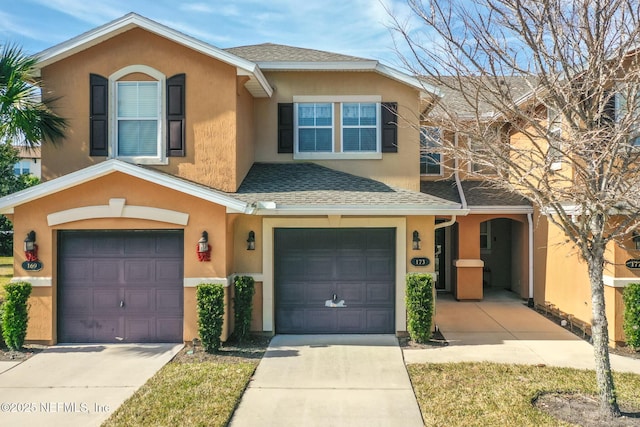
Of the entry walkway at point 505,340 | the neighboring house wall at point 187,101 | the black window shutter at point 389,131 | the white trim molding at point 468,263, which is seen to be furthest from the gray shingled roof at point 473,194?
the neighboring house wall at point 187,101

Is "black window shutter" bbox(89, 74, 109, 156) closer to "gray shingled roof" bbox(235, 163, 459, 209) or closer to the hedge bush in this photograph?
"gray shingled roof" bbox(235, 163, 459, 209)

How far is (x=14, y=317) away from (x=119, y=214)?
265cm

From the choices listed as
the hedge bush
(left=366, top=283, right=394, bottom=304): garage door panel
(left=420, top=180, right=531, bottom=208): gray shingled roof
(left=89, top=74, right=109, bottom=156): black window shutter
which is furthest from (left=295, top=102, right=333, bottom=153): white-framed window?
the hedge bush

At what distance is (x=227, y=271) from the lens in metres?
9.33

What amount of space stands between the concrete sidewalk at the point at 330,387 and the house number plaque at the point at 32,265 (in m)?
4.86

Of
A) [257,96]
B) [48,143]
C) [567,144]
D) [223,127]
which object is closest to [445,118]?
[567,144]

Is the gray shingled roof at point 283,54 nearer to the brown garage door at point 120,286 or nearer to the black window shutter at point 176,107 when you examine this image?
the black window shutter at point 176,107

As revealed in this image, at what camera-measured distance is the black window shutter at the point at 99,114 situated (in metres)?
9.89

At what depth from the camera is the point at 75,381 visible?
7262 mm

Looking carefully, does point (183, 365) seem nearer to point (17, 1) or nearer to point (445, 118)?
point (445, 118)

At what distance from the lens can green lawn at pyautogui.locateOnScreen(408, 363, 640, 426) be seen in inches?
232

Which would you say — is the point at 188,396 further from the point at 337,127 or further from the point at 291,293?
the point at 337,127

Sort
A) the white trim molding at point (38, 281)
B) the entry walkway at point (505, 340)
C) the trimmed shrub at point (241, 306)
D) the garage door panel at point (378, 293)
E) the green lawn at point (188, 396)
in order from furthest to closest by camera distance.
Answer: the garage door panel at point (378, 293) → the trimmed shrub at point (241, 306) → the white trim molding at point (38, 281) → the entry walkway at point (505, 340) → the green lawn at point (188, 396)

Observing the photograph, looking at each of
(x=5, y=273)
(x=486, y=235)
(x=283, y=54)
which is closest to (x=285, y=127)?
(x=283, y=54)
